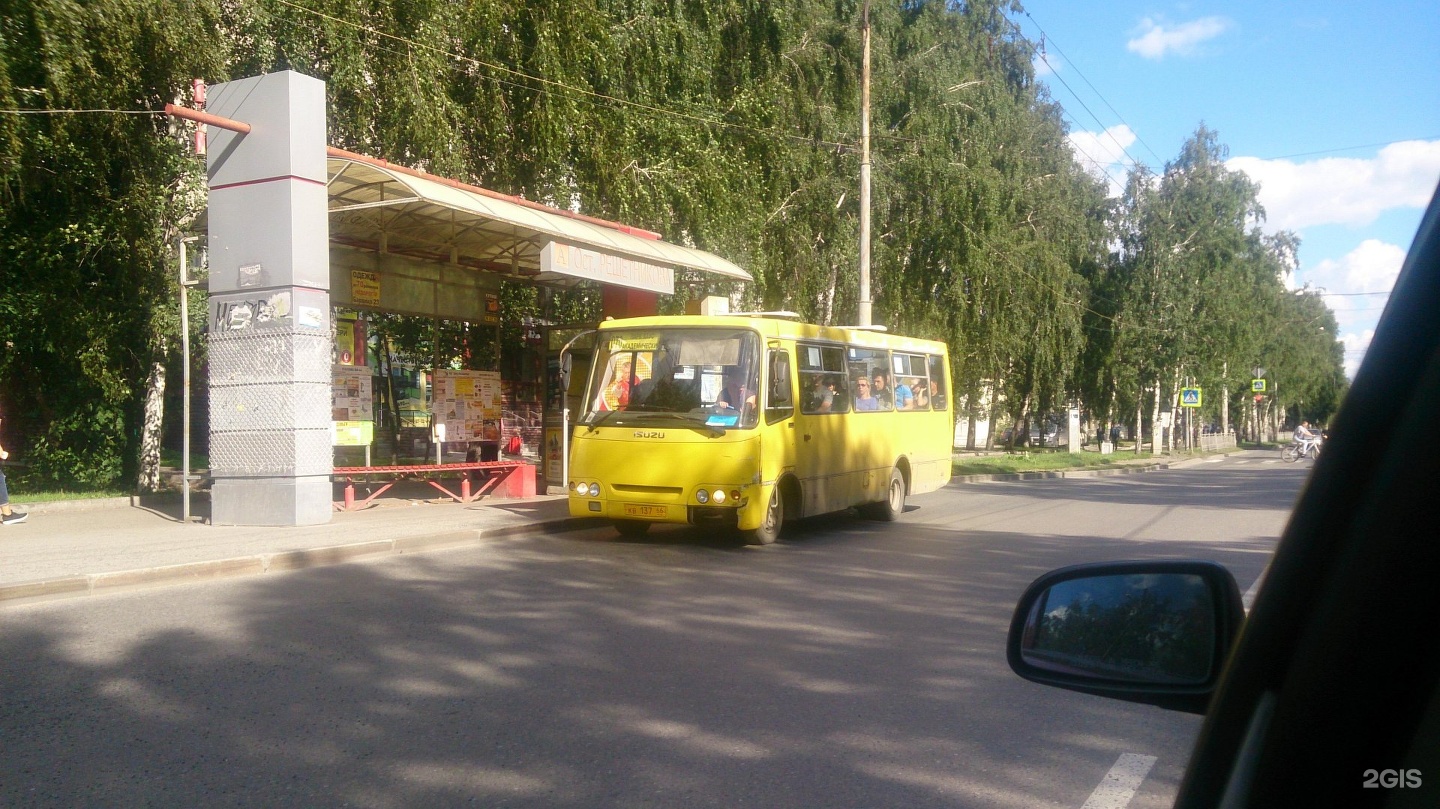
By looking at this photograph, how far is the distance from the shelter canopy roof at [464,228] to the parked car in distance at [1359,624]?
12491 millimetres

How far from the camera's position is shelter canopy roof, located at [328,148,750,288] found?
44.7 feet

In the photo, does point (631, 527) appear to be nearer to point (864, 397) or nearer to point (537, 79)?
point (864, 397)

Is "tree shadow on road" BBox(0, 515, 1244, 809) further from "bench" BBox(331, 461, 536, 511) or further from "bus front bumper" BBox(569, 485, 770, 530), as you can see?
"bench" BBox(331, 461, 536, 511)

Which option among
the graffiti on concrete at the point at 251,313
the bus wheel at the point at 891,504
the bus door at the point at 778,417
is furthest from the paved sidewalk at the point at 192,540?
the bus wheel at the point at 891,504

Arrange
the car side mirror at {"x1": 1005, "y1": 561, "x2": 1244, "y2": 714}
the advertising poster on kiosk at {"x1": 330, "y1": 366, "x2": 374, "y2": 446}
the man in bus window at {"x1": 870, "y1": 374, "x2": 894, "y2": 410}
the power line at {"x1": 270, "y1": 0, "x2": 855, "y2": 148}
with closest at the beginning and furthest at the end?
the car side mirror at {"x1": 1005, "y1": 561, "x2": 1244, "y2": 714}
the advertising poster on kiosk at {"x1": 330, "y1": 366, "x2": 374, "y2": 446}
the man in bus window at {"x1": 870, "y1": 374, "x2": 894, "y2": 410}
the power line at {"x1": 270, "y1": 0, "x2": 855, "y2": 148}

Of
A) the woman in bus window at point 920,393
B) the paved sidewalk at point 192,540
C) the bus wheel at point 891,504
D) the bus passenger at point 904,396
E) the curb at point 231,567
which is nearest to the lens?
the curb at point 231,567

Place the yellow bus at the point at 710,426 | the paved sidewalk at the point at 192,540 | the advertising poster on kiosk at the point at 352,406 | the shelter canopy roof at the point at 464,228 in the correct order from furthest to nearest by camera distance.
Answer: the advertising poster on kiosk at the point at 352,406 < the shelter canopy roof at the point at 464,228 < the yellow bus at the point at 710,426 < the paved sidewalk at the point at 192,540

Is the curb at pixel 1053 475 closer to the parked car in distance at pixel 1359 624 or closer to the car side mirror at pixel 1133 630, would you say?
the car side mirror at pixel 1133 630

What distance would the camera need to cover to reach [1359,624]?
129 centimetres

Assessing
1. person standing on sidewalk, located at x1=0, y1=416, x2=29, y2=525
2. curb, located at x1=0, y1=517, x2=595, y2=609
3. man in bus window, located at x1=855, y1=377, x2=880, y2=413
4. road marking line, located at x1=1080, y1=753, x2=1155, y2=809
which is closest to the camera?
road marking line, located at x1=1080, y1=753, x2=1155, y2=809

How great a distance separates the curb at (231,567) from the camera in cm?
903

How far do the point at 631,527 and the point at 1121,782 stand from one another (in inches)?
368

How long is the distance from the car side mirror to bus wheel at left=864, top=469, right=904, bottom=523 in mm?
13410

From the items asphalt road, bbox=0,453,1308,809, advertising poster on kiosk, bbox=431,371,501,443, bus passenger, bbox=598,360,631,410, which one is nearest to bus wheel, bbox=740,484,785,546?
asphalt road, bbox=0,453,1308,809
